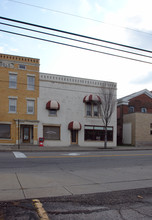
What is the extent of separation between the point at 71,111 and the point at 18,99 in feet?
20.6

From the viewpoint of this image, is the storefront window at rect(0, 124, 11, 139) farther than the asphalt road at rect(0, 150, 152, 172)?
Yes

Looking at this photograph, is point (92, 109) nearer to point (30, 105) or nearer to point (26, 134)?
point (30, 105)

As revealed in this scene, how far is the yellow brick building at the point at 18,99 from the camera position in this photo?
81.8 ft

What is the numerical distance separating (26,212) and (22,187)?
7.92ft

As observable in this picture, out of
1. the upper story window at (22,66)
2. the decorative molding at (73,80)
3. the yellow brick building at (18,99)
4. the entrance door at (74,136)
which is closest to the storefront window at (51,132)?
the yellow brick building at (18,99)

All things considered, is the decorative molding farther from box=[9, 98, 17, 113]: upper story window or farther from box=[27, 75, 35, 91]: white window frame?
box=[9, 98, 17, 113]: upper story window

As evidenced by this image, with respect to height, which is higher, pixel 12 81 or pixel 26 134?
pixel 12 81

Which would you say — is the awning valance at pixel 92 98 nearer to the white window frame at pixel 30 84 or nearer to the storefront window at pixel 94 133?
the storefront window at pixel 94 133

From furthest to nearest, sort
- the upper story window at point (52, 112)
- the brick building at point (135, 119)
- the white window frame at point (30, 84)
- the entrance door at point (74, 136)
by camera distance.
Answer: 1. the brick building at point (135, 119)
2. the entrance door at point (74, 136)
3. the upper story window at point (52, 112)
4. the white window frame at point (30, 84)

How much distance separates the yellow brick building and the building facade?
0.88m

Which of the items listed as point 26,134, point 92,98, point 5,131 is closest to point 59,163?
point 5,131

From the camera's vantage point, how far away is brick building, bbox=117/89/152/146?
3188 cm

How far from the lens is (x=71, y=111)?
2781cm

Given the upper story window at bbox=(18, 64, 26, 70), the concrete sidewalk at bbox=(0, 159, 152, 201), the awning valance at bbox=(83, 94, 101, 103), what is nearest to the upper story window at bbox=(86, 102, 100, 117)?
the awning valance at bbox=(83, 94, 101, 103)
